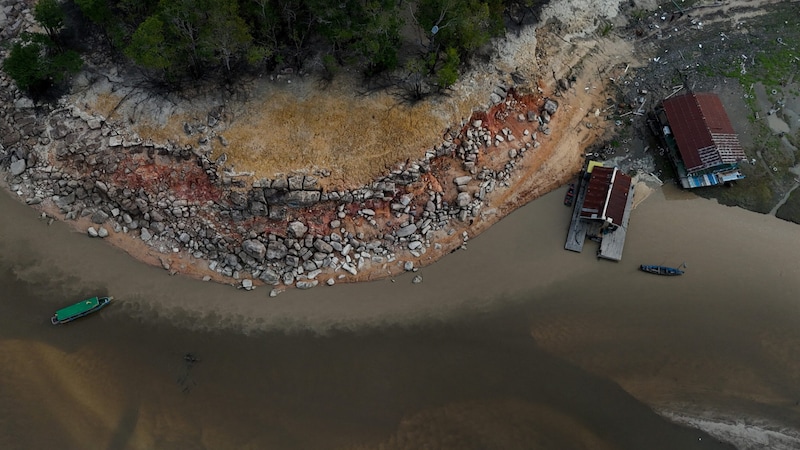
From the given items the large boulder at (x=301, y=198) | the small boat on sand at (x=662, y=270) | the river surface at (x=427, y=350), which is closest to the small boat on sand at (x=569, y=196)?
the river surface at (x=427, y=350)

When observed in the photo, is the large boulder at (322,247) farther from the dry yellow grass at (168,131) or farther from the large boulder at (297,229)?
the dry yellow grass at (168,131)

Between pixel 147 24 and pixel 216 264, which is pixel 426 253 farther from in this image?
pixel 147 24

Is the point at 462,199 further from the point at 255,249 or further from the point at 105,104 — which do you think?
the point at 105,104

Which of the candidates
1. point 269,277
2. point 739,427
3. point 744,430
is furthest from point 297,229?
point 744,430

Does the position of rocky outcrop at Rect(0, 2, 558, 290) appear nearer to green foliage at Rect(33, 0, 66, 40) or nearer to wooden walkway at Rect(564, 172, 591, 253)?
green foliage at Rect(33, 0, 66, 40)

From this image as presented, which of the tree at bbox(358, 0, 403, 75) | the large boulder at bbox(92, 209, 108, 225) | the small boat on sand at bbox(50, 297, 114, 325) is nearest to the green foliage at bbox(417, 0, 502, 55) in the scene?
the tree at bbox(358, 0, 403, 75)
